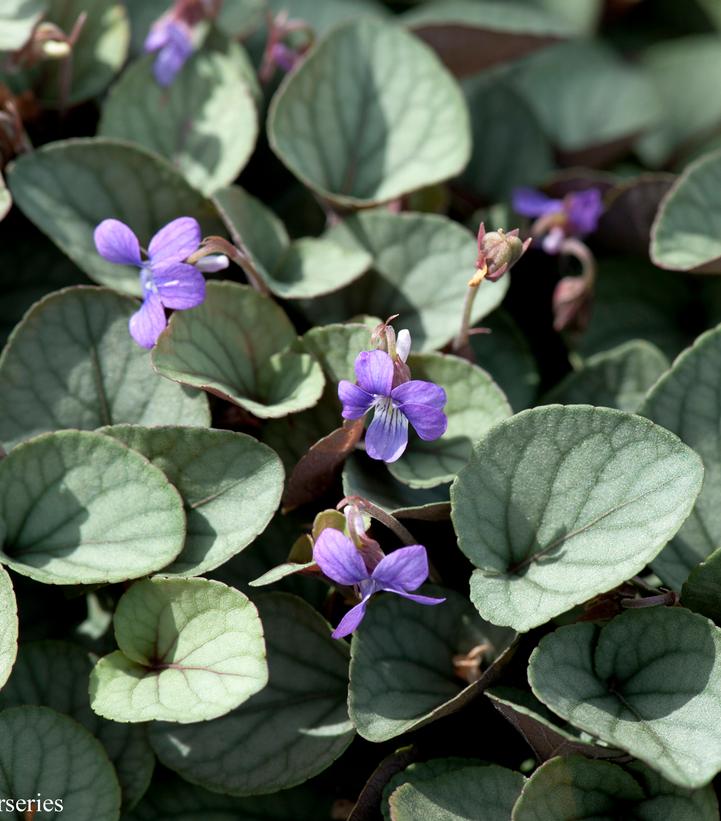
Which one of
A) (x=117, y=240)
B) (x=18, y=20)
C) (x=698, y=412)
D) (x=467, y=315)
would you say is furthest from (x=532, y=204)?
(x=18, y=20)

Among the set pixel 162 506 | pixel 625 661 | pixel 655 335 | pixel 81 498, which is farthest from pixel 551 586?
pixel 655 335

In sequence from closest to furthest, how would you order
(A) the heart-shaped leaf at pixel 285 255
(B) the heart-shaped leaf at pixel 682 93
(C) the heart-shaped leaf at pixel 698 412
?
1. (C) the heart-shaped leaf at pixel 698 412
2. (A) the heart-shaped leaf at pixel 285 255
3. (B) the heart-shaped leaf at pixel 682 93

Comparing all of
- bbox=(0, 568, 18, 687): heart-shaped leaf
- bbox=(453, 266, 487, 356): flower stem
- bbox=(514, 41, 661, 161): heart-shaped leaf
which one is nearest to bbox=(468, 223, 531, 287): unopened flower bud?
bbox=(453, 266, 487, 356): flower stem

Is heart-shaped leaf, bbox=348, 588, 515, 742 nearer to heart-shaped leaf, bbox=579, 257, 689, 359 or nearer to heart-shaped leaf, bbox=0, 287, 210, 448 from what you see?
heart-shaped leaf, bbox=0, 287, 210, 448

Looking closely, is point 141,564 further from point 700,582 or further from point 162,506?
point 700,582

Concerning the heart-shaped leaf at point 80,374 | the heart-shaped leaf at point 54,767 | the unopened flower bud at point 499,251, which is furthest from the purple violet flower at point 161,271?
the heart-shaped leaf at point 54,767

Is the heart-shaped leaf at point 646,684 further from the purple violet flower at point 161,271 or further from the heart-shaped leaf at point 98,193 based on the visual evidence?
the heart-shaped leaf at point 98,193
